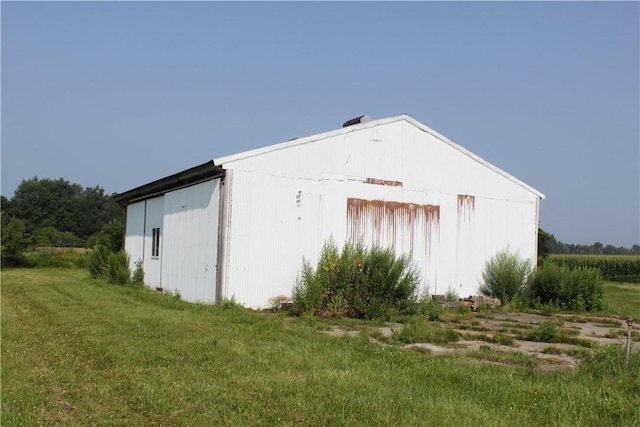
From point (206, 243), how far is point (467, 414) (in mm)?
10969

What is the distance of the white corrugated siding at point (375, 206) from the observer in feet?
49.3

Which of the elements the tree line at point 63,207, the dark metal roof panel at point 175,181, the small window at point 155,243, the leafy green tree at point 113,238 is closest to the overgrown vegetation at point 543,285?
the dark metal roof panel at point 175,181

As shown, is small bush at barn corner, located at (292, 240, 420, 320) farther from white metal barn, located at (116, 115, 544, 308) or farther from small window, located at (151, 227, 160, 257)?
small window, located at (151, 227, 160, 257)

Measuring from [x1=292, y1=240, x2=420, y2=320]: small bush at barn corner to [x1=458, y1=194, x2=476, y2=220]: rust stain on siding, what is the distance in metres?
4.55

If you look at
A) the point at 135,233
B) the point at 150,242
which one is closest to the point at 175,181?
the point at 150,242

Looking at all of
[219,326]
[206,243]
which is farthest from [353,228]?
[219,326]

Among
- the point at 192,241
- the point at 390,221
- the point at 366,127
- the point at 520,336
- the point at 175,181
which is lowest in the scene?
the point at 520,336

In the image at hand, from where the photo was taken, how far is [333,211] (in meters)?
16.1

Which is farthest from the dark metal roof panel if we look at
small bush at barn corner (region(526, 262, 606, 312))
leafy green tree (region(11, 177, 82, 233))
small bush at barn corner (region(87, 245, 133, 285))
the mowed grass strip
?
leafy green tree (region(11, 177, 82, 233))

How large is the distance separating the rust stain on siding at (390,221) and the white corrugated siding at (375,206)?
0.03 m

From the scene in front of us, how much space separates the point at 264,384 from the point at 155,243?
1489 cm

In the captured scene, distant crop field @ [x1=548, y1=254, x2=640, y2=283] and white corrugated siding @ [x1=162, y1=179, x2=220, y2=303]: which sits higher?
white corrugated siding @ [x1=162, y1=179, x2=220, y2=303]

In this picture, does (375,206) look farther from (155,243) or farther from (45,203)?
(45,203)

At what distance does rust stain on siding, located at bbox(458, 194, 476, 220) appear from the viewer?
1858cm
